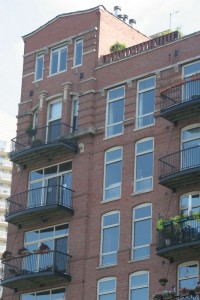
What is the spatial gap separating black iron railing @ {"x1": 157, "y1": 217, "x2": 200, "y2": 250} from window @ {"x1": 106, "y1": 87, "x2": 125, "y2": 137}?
670 centimetres

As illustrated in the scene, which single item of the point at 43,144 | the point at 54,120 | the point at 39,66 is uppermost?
the point at 39,66

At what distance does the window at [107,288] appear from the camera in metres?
42.4

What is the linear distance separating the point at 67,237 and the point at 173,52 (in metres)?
9.73

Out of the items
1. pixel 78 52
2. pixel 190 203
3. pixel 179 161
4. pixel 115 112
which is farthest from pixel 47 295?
pixel 78 52

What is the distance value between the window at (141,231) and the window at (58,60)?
9.68 m

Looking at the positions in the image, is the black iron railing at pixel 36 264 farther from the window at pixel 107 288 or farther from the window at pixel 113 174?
the window at pixel 113 174

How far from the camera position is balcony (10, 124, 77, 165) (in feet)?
152

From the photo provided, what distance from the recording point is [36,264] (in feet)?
148

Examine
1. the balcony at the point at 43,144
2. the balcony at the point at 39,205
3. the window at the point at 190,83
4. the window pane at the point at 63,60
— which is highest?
the window pane at the point at 63,60

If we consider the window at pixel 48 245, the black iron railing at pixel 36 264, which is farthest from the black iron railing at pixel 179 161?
the black iron railing at pixel 36 264

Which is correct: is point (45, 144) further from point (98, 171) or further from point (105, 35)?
point (105, 35)

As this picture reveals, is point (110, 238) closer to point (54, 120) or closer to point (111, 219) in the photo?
point (111, 219)

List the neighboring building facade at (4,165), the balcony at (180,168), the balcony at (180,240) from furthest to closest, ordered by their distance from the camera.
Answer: the neighboring building facade at (4,165), the balcony at (180,168), the balcony at (180,240)

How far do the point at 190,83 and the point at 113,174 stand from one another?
Result: 5532 millimetres
